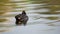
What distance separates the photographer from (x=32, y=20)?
2525 mm

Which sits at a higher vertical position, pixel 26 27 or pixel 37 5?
pixel 37 5

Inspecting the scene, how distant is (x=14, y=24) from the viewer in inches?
91.9

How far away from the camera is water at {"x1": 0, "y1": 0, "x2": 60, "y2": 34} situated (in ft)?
6.72

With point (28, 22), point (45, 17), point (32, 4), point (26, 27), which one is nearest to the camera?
point (26, 27)

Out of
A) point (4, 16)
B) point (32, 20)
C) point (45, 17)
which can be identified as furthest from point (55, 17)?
point (4, 16)

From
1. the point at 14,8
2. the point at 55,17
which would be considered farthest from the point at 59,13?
the point at 14,8

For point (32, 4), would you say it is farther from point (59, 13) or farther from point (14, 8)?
point (59, 13)

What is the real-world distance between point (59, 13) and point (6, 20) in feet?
3.06

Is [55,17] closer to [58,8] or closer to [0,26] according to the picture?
[58,8]

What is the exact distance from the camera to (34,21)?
2.49m

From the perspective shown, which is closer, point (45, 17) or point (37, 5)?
point (45, 17)

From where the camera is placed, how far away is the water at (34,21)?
80.7 inches

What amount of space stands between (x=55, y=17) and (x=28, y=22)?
0.49 meters

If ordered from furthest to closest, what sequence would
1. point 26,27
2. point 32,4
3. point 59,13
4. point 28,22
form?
point 32,4 < point 59,13 < point 28,22 < point 26,27
